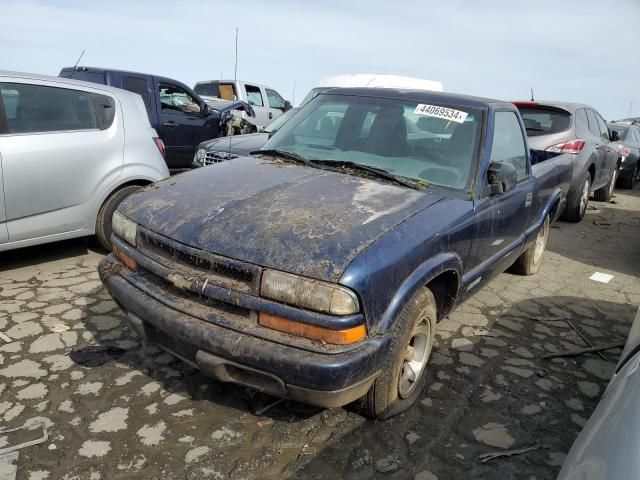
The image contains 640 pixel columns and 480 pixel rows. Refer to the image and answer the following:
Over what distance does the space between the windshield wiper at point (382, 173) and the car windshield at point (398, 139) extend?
0.05 meters

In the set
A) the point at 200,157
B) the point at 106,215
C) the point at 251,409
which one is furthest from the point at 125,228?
the point at 200,157

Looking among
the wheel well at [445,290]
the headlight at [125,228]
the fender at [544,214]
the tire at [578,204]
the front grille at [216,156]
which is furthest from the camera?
the tire at [578,204]

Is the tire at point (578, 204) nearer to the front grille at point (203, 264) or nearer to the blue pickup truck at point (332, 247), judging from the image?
the blue pickup truck at point (332, 247)

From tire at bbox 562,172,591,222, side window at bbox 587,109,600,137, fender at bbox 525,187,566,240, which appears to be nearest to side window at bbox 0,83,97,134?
fender at bbox 525,187,566,240

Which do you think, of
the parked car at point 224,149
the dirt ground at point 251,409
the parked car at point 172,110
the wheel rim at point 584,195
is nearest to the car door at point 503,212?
the dirt ground at point 251,409

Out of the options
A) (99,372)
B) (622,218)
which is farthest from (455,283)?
(622,218)

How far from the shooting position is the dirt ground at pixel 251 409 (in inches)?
93.3

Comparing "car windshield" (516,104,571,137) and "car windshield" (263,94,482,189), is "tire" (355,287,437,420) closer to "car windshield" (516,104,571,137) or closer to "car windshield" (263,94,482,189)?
"car windshield" (263,94,482,189)

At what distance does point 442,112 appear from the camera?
11.5 ft

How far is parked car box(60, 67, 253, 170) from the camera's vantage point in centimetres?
827

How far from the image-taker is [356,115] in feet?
12.1

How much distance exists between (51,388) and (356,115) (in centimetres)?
260

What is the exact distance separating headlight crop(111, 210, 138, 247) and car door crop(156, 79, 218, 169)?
20.0 feet

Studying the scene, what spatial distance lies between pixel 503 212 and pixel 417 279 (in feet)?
4.62
